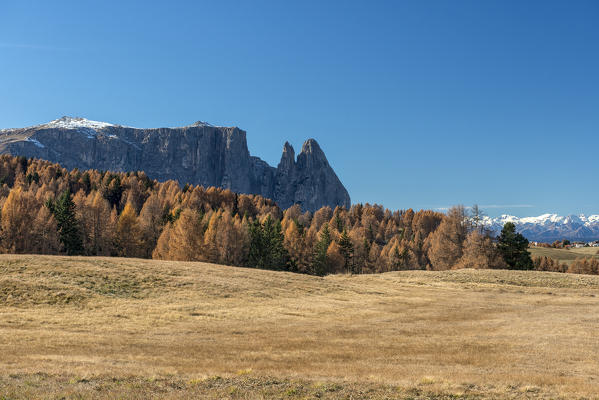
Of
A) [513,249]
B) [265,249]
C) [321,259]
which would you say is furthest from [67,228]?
[513,249]

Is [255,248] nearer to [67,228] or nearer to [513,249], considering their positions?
[67,228]

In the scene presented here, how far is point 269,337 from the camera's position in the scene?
2628 cm

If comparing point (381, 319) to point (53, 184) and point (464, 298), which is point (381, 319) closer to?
point (464, 298)

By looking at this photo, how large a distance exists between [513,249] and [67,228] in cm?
9631

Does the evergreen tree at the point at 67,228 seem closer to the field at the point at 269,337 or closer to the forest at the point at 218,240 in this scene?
the forest at the point at 218,240

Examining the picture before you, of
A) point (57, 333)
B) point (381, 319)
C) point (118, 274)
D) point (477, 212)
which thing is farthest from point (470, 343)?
point (477, 212)

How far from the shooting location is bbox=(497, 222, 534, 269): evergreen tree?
93500 millimetres

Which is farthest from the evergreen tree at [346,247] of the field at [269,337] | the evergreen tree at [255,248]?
the field at [269,337]

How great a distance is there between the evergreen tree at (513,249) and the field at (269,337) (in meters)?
38.5

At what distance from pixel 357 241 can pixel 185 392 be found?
358 feet

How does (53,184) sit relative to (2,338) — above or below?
above

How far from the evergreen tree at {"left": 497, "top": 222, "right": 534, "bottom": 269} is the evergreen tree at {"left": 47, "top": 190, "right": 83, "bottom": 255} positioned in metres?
92.0

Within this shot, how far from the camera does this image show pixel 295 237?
370 ft

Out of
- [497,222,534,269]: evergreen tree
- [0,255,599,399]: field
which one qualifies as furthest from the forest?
[0,255,599,399]: field
